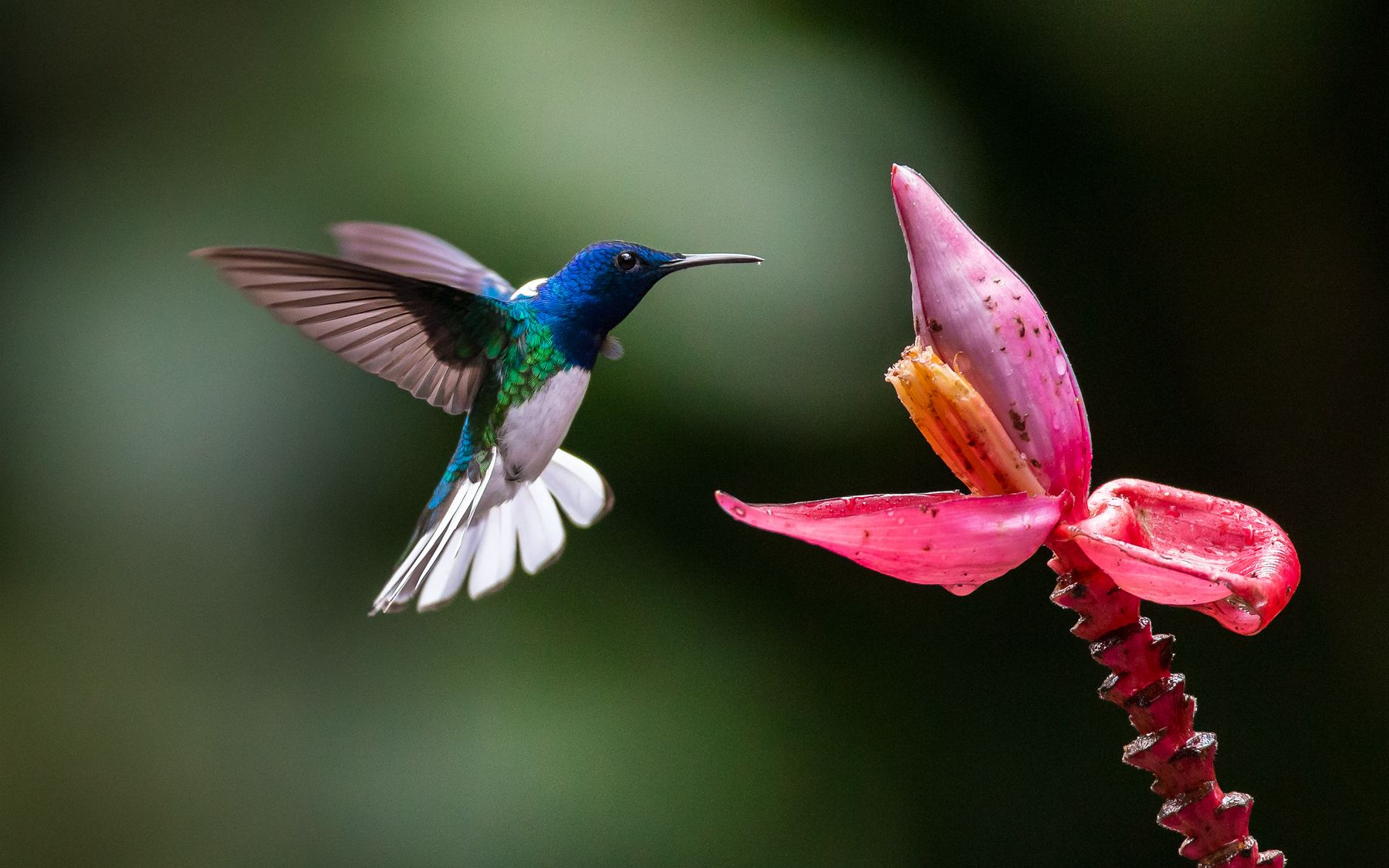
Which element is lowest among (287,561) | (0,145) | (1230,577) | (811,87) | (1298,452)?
(287,561)

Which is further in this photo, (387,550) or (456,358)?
(387,550)

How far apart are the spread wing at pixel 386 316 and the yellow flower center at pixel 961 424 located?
0.39 m

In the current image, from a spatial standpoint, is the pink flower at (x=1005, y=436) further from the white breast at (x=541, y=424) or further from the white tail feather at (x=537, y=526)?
the white tail feather at (x=537, y=526)

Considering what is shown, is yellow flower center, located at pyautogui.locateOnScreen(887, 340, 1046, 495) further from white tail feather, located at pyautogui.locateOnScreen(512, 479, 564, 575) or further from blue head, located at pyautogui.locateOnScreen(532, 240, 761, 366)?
white tail feather, located at pyautogui.locateOnScreen(512, 479, 564, 575)

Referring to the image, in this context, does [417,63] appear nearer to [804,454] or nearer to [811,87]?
[811,87]

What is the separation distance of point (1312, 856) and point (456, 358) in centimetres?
133

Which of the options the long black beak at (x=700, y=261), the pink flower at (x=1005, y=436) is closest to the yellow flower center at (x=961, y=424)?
the pink flower at (x=1005, y=436)

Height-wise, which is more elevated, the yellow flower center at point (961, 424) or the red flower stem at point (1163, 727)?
the yellow flower center at point (961, 424)

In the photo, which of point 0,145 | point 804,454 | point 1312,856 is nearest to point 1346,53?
point 804,454

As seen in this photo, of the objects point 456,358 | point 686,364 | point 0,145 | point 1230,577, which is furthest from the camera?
point 0,145

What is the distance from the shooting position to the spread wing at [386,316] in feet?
2.58

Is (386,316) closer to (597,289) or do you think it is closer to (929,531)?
(597,289)

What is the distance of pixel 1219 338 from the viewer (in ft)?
5.66

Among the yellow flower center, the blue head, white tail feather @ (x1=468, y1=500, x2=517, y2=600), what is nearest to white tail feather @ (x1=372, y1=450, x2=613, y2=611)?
white tail feather @ (x1=468, y1=500, x2=517, y2=600)
